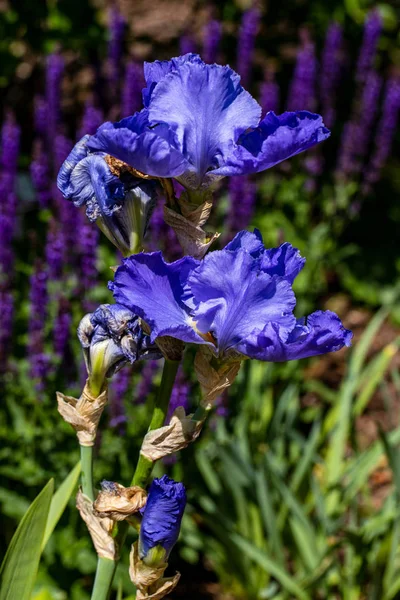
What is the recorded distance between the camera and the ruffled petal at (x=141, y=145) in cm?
87

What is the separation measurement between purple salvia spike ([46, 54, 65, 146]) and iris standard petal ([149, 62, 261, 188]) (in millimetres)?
1893

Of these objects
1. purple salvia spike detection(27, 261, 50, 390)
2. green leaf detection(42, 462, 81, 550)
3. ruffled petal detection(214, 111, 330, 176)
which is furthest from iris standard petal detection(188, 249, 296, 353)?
purple salvia spike detection(27, 261, 50, 390)

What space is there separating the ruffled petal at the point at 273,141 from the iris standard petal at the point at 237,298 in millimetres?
111

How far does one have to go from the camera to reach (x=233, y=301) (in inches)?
36.4

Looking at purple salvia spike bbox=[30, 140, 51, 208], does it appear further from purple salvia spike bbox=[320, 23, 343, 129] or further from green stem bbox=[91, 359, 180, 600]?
green stem bbox=[91, 359, 180, 600]

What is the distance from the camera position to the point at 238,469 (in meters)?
2.20

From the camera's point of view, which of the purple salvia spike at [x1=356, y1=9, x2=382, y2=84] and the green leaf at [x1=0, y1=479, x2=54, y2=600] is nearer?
the green leaf at [x1=0, y1=479, x2=54, y2=600]

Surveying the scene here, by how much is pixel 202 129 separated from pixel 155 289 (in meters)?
0.21

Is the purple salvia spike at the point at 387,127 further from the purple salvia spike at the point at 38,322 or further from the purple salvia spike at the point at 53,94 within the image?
the purple salvia spike at the point at 38,322

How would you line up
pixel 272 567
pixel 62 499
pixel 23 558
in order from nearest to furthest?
pixel 23 558, pixel 62 499, pixel 272 567

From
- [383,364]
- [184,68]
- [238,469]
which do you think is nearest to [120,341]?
[184,68]

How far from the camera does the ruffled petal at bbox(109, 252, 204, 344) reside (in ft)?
2.93

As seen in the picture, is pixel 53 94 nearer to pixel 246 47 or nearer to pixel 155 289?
pixel 246 47

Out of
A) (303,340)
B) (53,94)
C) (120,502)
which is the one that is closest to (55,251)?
(53,94)
